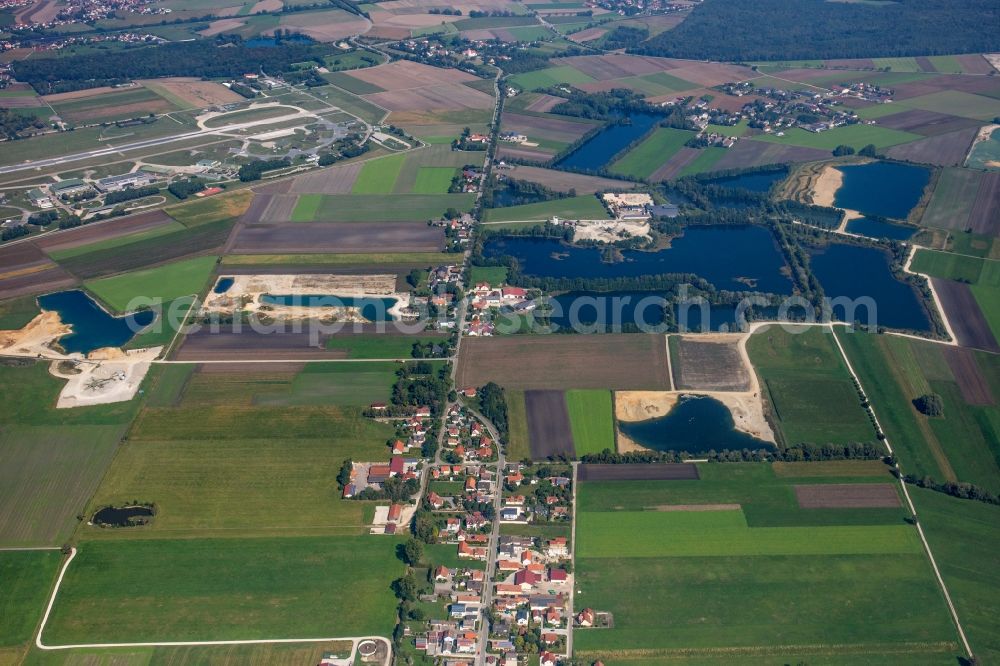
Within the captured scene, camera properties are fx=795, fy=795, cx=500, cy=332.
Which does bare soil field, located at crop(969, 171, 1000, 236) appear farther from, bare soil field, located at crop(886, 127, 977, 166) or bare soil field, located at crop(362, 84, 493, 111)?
bare soil field, located at crop(362, 84, 493, 111)

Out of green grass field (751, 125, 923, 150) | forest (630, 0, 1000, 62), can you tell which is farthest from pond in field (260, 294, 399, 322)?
forest (630, 0, 1000, 62)

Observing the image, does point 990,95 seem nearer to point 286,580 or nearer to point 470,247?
point 470,247

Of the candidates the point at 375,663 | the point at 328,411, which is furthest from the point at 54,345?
the point at 375,663

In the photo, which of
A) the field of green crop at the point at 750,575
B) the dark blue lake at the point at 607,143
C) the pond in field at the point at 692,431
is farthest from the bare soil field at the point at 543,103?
the field of green crop at the point at 750,575

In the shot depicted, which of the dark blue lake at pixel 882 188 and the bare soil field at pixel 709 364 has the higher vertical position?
the dark blue lake at pixel 882 188

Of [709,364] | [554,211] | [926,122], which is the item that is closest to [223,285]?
[554,211]

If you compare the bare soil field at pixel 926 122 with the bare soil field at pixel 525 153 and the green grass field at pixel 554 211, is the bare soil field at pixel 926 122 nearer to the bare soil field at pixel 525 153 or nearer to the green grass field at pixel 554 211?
the bare soil field at pixel 525 153
